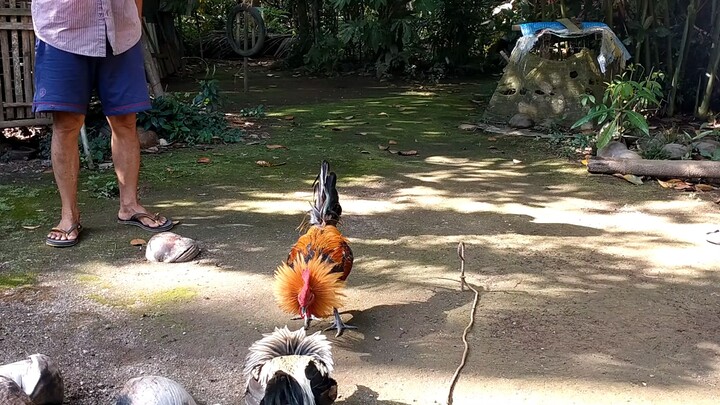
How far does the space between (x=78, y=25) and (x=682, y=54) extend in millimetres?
6584

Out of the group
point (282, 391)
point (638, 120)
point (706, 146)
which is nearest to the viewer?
point (282, 391)

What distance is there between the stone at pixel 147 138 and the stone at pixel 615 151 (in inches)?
161

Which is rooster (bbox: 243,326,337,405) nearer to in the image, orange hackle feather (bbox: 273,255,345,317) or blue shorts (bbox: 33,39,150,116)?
orange hackle feather (bbox: 273,255,345,317)

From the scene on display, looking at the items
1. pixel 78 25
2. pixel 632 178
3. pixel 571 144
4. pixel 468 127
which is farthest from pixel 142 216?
pixel 468 127

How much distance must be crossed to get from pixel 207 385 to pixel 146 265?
1.35 meters

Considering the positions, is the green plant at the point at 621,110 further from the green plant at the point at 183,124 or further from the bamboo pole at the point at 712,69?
the green plant at the point at 183,124

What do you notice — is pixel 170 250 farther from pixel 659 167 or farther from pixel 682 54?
pixel 682 54

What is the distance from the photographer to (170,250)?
3930mm

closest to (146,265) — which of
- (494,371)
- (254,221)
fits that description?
(254,221)

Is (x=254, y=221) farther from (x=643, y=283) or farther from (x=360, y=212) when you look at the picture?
(x=643, y=283)

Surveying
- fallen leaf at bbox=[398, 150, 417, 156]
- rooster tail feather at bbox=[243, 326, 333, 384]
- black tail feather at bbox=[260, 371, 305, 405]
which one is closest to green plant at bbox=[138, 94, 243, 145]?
fallen leaf at bbox=[398, 150, 417, 156]

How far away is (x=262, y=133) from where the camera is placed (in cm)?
748

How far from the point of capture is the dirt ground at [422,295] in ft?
9.16

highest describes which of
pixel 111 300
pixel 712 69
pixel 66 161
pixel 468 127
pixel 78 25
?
pixel 78 25
